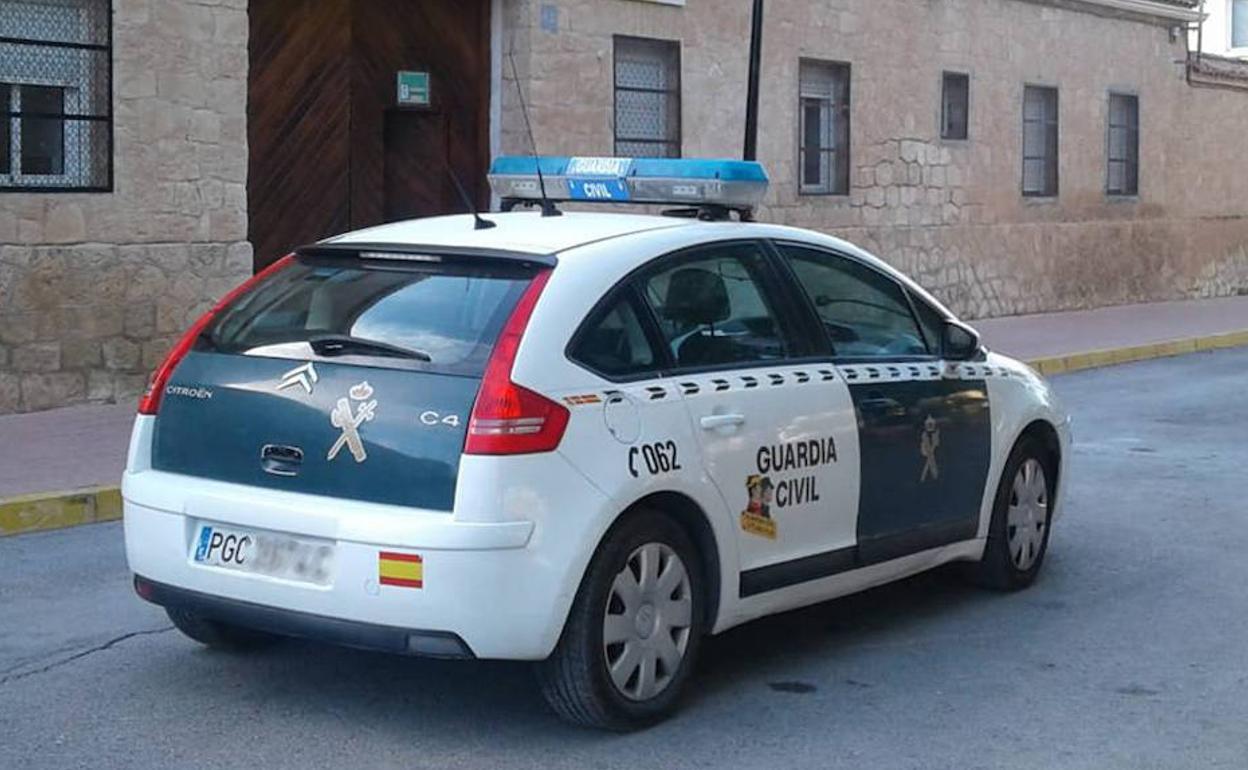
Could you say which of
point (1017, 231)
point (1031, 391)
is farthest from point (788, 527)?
point (1017, 231)

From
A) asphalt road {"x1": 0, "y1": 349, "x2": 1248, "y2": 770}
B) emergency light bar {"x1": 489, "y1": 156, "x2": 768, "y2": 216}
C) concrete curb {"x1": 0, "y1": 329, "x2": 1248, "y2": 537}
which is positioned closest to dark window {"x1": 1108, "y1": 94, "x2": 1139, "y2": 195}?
asphalt road {"x1": 0, "y1": 349, "x2": 1248, "y2": 770}

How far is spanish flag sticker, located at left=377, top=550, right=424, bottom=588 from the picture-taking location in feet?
17.3

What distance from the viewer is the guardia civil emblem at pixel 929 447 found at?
22.7ft

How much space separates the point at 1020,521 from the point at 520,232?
271 centimetres

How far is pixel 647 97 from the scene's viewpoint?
702 inches

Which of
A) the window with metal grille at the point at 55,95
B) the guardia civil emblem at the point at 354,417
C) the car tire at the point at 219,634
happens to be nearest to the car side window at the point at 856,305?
the guardia civil emblem at the point at 354,417

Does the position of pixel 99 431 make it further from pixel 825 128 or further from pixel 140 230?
pixel 825 128

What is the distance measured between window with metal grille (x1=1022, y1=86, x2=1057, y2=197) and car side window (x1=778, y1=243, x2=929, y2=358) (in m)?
17.2

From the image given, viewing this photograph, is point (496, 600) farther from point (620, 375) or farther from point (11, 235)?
point (11, 235)

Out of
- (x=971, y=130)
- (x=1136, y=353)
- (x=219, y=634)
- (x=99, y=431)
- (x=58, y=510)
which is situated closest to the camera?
(x=219, y=634)

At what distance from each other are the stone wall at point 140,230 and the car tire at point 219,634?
21.0 feet

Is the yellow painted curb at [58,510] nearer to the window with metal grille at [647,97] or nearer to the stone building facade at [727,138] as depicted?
the stone building facade at [727,138]

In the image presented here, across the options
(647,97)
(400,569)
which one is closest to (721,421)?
(400,569)

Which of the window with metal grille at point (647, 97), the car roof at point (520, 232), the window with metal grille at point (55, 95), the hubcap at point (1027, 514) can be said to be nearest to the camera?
the car roof at point (520, 232)
